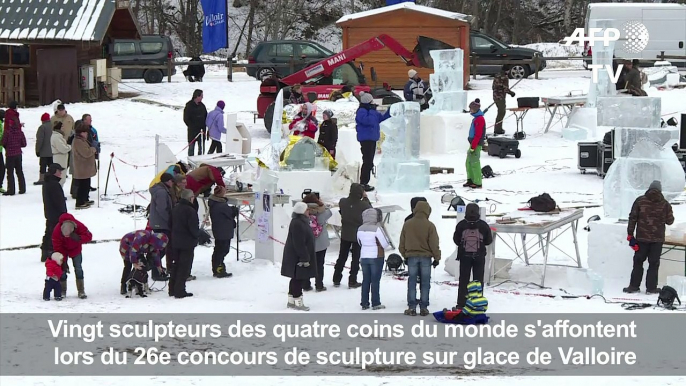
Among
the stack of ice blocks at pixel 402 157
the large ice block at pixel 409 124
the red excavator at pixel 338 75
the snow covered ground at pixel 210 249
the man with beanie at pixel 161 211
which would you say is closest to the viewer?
the snow covered ground at pixel 210 249

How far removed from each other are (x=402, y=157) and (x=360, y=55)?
32.2 ft

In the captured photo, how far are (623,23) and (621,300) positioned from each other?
2519cm

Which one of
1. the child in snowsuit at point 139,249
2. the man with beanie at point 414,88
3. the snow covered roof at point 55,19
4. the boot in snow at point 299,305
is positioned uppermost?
the snow covered roof at point 55,19

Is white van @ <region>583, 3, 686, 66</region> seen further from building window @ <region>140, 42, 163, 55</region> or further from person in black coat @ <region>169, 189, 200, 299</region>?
person in black coat @ <region>169, 189, 200, 299</region>

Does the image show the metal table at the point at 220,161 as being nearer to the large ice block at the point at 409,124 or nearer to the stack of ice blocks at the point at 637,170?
the large ice block at the point at 409,124

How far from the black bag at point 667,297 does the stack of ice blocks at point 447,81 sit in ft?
41.8

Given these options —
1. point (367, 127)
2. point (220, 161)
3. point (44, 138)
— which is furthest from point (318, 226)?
point (44, 138)

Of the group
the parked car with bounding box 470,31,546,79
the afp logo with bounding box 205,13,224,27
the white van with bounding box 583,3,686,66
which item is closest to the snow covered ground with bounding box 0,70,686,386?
the parked car with bounding box 470,31,546,79

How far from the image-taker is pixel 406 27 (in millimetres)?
32562

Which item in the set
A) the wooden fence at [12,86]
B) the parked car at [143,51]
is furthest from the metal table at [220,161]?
the parked car at [143,51]

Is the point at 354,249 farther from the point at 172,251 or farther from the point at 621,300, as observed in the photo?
the point at 621,300

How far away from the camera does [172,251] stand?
43.5 ft

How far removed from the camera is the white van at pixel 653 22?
36562mm

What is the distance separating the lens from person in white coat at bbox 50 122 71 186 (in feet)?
62.8
